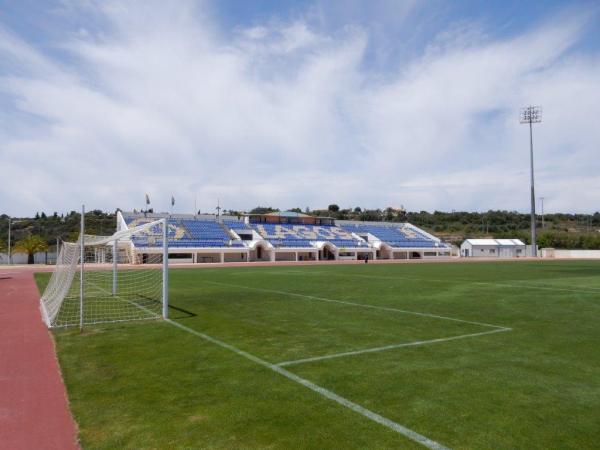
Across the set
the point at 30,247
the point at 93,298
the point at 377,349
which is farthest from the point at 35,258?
the point at 377,349

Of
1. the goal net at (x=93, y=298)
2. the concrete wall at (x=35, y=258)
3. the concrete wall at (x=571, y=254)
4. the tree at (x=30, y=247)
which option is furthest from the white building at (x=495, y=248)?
the goal net at (x=93, y=298)

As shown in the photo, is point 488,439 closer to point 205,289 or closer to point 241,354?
point 241,354

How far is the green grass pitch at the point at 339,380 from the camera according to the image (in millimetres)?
4543

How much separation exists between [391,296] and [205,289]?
28.6ft

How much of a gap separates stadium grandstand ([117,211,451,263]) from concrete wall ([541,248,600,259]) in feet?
59.5

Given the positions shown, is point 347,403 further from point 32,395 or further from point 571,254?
point 571,254

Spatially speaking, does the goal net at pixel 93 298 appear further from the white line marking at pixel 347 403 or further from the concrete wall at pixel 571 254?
the concrete wall at pixel 571 254

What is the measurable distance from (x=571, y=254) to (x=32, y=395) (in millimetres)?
89445

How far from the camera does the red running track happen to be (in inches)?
183

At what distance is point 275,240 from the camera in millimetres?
67312

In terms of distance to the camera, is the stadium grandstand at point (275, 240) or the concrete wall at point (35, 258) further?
the concrete wall at point (35, 258)

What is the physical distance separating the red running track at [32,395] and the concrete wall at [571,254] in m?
86.1

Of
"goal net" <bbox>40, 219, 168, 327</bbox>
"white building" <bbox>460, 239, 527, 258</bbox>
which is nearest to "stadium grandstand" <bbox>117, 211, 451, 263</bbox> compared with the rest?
"white building" <bbox>460, 239, 527, 258</bbox>

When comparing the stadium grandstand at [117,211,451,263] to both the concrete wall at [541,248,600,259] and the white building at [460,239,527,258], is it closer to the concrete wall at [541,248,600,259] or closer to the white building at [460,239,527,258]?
the white building at [460,239,527,258]
